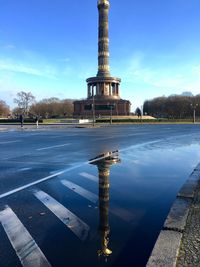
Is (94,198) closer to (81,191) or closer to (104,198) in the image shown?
(104,198)

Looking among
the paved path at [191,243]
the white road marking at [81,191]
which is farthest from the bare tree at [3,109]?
the paved path at [191,243]

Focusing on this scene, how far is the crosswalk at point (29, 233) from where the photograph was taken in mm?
4000

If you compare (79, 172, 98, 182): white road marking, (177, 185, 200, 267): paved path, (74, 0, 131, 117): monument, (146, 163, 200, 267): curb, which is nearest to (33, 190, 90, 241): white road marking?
(146, 163, 200, 267): curb

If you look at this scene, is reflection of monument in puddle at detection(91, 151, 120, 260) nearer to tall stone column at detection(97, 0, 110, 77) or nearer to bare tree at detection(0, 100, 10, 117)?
tall stone column at detection(97, 0, 110, 77)

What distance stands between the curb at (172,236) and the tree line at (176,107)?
12700 centimetres

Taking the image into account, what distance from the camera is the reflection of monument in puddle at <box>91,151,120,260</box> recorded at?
4327 mm

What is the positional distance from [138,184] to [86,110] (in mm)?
89232

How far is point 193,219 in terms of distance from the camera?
514 centimetres

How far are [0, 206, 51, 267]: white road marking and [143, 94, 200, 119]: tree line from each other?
12833 cm

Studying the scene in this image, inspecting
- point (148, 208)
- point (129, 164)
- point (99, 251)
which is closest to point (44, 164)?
point (129, 164)

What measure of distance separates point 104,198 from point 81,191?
81 centimetres

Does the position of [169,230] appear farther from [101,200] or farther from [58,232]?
[101,200]

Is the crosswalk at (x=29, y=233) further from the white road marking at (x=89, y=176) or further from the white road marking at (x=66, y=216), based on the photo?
the white road marking at (x=89, y=176)

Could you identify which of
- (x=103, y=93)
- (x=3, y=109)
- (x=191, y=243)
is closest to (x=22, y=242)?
(x=191, y=243)
